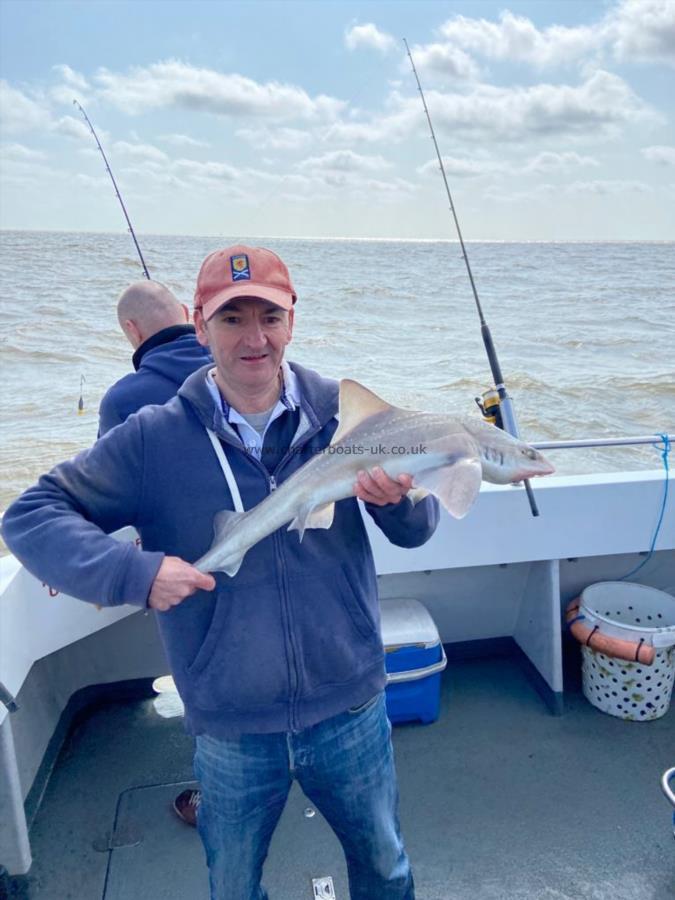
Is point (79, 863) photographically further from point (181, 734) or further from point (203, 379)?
point (203, 379)

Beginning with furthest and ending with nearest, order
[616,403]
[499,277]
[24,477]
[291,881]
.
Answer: [499,277] → [616,403] → [24,477] → [291,881]

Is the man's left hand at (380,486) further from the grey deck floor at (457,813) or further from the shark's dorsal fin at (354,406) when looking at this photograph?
the grey deck floor at (457,813)

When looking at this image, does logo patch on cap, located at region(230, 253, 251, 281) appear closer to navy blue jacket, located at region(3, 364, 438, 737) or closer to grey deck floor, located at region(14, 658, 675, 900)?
navy blue jacket, located at region(3, 364, 438, 737)

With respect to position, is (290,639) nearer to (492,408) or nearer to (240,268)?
(240,268)

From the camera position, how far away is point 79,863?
2.71 m

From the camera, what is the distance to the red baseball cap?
182cm

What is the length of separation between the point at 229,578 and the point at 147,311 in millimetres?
1813

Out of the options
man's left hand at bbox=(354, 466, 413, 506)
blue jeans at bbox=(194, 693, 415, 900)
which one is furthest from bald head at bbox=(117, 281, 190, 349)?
blue jeans at bbox=(194, 693, 415, 900)

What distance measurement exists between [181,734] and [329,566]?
2.05 meters

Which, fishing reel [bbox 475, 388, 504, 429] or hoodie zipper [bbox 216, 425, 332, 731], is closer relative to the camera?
hoodie zipper [bbox 216, 425, 332, 731]

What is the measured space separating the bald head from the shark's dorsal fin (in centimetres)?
168

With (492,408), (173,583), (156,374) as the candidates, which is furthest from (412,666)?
(173,583)

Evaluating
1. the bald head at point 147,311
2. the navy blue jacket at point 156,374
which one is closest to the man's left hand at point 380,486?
the navy blue jacket at point 156,374

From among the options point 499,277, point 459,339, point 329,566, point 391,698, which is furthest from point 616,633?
point 499,277
